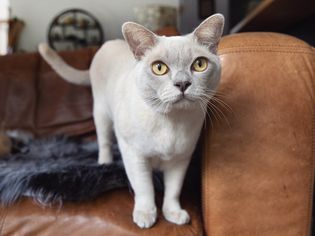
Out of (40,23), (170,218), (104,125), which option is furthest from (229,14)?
(40,23)

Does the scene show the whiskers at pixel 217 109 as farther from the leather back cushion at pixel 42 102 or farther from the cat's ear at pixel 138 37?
the leather back cushion at pixel 42 102

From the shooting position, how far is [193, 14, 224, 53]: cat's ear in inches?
29.9

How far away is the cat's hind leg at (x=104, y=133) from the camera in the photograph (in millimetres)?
1188

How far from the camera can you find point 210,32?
30.5 inches

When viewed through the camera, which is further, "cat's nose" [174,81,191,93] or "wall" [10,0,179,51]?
"wall" [10,0,179,51]

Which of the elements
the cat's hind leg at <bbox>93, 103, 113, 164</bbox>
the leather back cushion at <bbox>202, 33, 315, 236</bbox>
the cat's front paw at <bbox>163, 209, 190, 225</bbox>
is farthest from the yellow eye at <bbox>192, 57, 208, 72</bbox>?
the cat's hind leg at <bbox>93, 103, 113, 164</bbox>

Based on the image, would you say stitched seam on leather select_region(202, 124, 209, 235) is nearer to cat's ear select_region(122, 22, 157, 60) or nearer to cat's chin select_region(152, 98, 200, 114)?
cat's chin select_region(152, 98, 200, 114)

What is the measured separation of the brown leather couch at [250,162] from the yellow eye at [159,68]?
0.17m

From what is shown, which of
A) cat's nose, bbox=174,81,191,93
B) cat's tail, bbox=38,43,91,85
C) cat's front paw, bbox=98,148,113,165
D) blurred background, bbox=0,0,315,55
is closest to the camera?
cat's nose, bbox=174,81,191,93

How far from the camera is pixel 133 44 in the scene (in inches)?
30.9

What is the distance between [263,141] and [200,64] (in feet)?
0.81

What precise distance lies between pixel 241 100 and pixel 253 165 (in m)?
0.16

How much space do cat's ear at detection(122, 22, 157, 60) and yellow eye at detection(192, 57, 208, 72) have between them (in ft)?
0.35

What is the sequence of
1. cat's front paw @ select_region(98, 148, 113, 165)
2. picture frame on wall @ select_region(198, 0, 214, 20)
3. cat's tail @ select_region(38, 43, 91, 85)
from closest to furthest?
cat's front paw @ select_region(98, 148, 113, 165) < cat's tail @ select_region(38, 43, 91, 85) < picture frame on wall @ select_region(198, 0, 214, 20)
